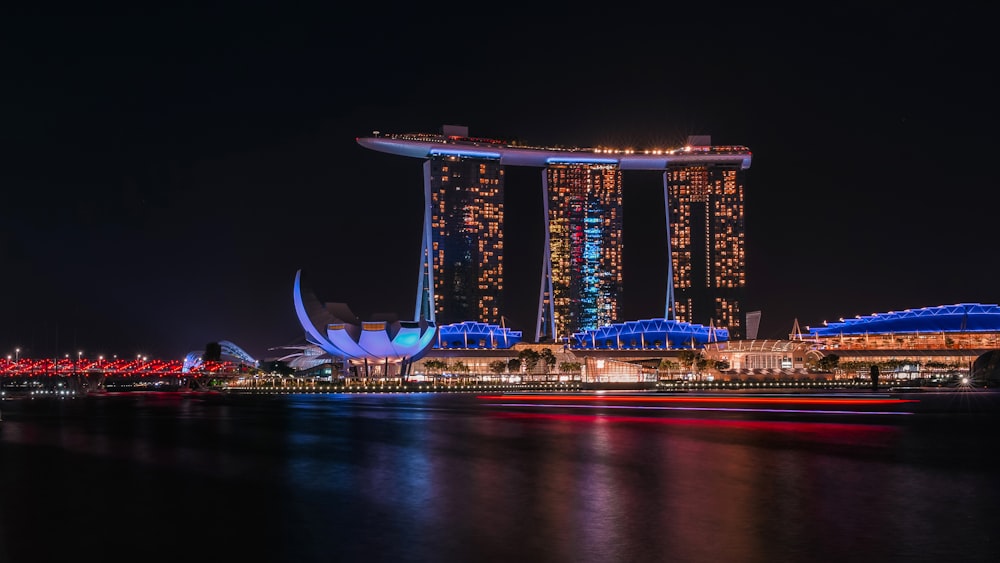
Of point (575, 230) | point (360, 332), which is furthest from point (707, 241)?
point (360, 332)

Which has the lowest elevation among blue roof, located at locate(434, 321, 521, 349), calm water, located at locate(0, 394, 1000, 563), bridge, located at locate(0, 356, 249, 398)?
bridge, located at locate(0, 356, 249, 398)

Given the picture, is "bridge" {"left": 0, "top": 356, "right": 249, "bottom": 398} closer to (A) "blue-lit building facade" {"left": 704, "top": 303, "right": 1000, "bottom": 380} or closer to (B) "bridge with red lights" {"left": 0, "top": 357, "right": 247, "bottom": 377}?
(B) "bridge with red lights" {"left": 0, "top": 357, "right": 247, "bottom": 377}

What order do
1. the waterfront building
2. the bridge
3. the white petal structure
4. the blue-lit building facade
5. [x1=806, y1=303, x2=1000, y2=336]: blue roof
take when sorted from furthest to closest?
1. the waterfront building
2. the bridge
3. [x1=806, y1=303, x2=1000, y2=336]: blue roof
4. the blue-lit building facade
5. the white petal structure

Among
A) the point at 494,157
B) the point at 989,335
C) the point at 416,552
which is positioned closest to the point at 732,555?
the point at 416,552

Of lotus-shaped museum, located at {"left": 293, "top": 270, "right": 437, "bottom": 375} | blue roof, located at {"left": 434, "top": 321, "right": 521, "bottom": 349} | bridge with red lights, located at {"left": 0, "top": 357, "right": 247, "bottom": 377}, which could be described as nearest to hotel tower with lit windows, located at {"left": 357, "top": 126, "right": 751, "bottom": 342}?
blue roof, located at {"left": 434, "top": 321, "right": 521, "bottom": 349}

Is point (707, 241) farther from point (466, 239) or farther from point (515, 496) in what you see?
point (515, 496)

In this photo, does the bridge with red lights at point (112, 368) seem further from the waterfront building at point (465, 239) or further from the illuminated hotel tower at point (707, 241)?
the illuminated hotel tower at point (707, 241)

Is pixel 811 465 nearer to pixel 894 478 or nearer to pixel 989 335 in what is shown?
pixel 894 478
